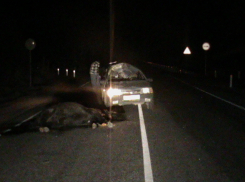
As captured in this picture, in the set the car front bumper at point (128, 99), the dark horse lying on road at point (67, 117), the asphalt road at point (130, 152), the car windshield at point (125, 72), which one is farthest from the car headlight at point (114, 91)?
the car windshield at point (125, 72)

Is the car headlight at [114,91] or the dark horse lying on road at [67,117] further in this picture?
the car headlight at [114,91]

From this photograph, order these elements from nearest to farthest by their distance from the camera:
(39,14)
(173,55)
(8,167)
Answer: (8,167) → (39,14) → (173,55)

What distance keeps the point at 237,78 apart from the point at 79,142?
2304cm

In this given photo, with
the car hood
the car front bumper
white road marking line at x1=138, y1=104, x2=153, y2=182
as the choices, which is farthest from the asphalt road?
the car hood

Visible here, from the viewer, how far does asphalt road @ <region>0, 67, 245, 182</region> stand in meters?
5.89

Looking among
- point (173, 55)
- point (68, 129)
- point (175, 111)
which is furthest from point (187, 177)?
point (173, 55)

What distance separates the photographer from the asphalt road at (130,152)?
19.3 feet

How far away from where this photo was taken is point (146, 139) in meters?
8.34

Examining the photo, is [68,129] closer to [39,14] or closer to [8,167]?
[8,167]

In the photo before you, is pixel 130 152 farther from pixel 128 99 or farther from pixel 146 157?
pixel 128 99

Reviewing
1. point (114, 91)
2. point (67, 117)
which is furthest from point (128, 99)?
point (67, 117)

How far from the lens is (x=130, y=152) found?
7.20m

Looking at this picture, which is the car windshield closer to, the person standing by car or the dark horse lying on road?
the dark horse lying on road

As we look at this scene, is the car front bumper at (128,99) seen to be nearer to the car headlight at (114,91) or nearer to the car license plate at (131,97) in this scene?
the car license plate at (131,97)
